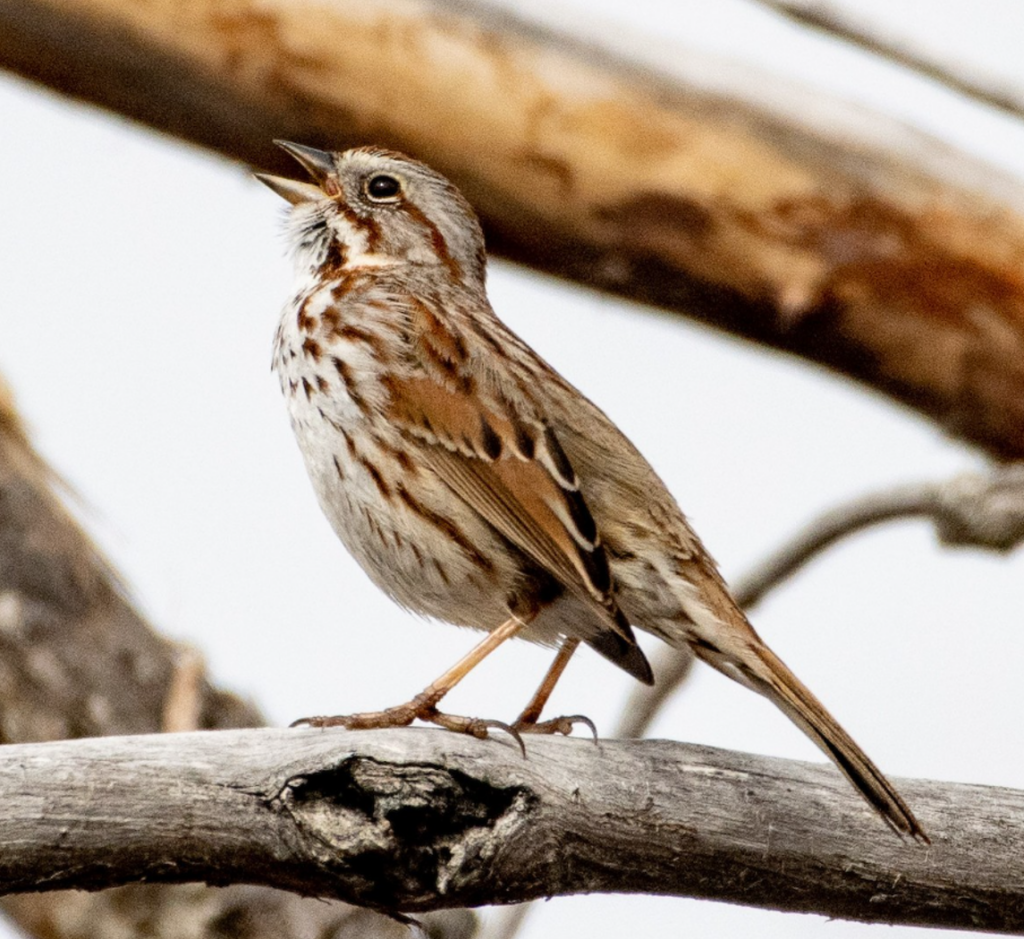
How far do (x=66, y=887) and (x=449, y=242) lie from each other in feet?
9.15

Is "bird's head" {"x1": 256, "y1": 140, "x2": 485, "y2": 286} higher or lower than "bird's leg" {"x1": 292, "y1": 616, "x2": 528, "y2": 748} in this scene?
higher

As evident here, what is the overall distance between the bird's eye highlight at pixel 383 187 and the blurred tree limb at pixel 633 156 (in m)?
0.87

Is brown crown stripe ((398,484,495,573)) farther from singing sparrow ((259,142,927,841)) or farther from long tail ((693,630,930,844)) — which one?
long tail ((693,630,930,844))

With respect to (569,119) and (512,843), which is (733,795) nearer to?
(512,843)

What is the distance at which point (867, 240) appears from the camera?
697 cm

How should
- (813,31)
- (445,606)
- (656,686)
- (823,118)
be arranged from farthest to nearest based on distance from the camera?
(823,118), (813,31), (656,686), (445,606)

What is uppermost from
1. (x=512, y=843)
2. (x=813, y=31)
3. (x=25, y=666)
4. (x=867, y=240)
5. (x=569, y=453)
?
(x=813, y=31)

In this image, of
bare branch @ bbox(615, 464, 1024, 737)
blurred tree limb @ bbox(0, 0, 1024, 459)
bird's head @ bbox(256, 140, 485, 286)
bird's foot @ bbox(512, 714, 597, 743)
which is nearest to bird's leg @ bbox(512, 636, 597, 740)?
bird's foot @ bbox(512, 714, 597, 743)

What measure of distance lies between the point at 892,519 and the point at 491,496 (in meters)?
1.71

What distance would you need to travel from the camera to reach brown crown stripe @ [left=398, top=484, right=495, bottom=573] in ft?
16.3

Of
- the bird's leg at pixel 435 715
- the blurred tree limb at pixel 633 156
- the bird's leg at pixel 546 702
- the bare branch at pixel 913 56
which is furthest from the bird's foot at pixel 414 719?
the bare branch at pixel 913 56

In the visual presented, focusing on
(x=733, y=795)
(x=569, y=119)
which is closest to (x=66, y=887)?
(x=733, y=795)

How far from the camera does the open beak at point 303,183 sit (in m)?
5.80

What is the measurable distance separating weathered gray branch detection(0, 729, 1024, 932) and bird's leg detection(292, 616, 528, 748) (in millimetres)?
214
